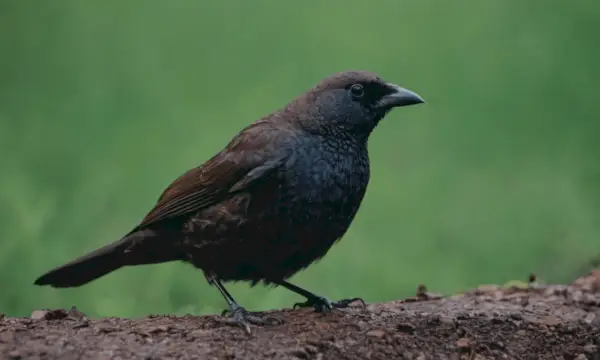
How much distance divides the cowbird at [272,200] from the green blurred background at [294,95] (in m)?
0.72

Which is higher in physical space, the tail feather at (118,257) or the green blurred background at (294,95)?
the green blurred background at (294,95)

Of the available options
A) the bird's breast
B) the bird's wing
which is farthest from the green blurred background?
the bird's breast

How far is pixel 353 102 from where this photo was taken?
14.2 feet

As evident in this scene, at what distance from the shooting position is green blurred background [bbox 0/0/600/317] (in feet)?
17.0

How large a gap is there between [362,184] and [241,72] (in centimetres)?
172

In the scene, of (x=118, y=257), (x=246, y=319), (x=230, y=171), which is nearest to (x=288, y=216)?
(x=230, y=171)

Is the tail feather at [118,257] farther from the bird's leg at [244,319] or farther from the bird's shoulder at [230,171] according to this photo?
the bird's leg at [244,319]

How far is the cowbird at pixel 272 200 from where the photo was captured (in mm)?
4051

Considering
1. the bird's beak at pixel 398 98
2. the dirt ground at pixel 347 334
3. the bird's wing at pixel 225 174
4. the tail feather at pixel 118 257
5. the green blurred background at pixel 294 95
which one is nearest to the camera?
the dirt ground at pixel 347 334

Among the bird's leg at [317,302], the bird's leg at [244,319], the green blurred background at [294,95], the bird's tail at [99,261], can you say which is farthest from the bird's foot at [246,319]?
the green blurred background at [294,95]

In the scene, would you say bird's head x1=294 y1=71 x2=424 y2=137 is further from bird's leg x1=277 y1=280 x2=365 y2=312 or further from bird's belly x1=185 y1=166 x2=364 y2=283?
bird's leg x1=277 y1=280 x2=365 y2=312

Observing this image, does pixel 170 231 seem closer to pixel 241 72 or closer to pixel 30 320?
pixel 30 320

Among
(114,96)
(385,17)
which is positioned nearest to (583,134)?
(385,17)

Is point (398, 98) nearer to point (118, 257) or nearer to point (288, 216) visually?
point (288, 216)
